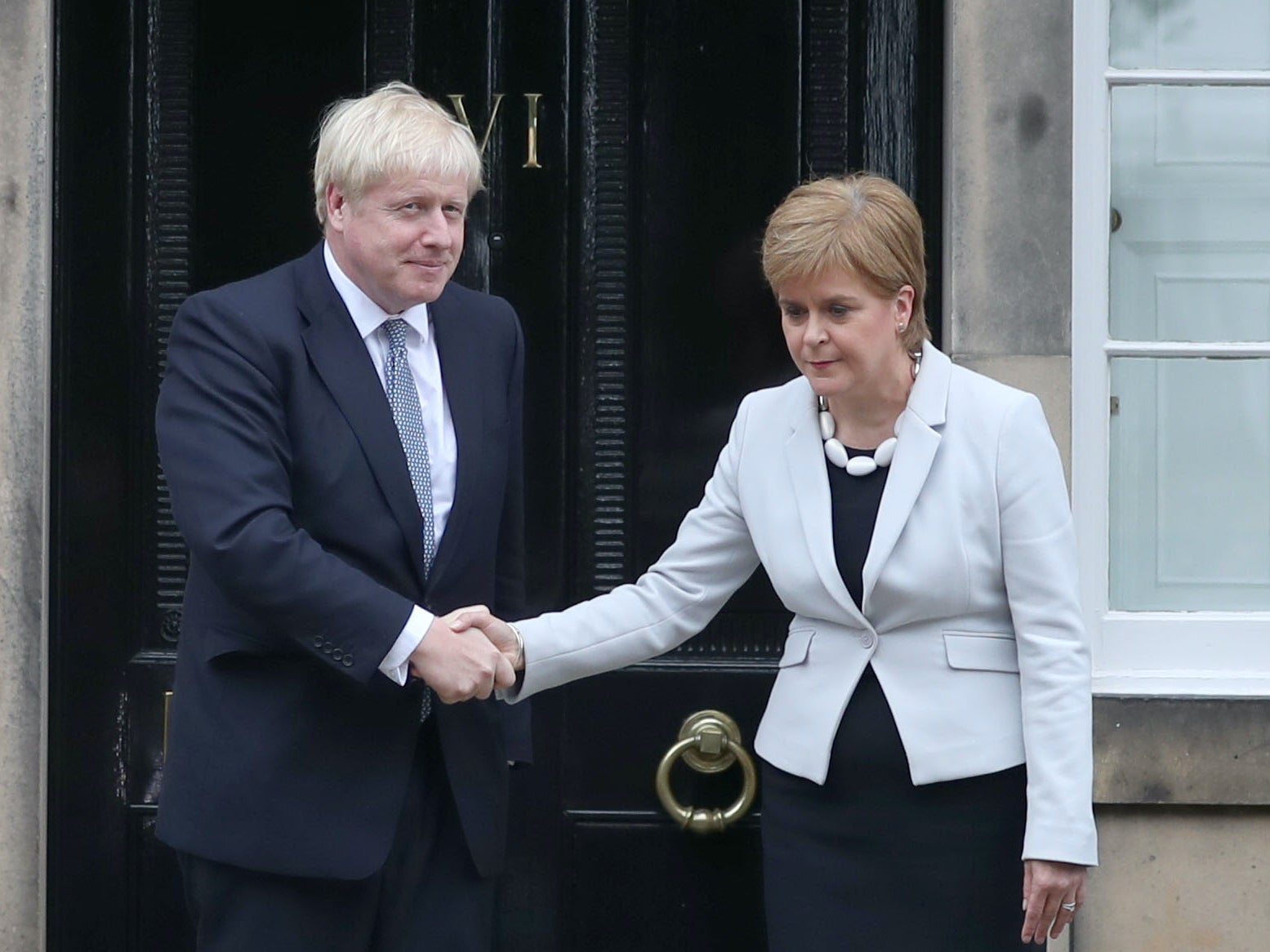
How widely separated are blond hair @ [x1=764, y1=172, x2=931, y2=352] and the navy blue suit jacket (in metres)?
0.59

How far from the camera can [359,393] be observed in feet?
8.99

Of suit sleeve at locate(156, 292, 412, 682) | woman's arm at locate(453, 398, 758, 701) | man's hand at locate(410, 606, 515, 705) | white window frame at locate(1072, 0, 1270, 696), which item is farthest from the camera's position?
white window frame at locate(1072, 0, 1270, 696)

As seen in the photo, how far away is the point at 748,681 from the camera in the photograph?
3799mm

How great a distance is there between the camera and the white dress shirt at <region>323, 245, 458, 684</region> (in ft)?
9.27

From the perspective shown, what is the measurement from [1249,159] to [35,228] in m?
2.54

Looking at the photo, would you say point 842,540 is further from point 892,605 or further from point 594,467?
point 594,467

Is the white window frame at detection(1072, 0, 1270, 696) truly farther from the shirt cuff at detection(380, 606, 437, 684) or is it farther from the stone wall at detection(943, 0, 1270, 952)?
the shirt cuff at detection(380, 606, 437, 684)

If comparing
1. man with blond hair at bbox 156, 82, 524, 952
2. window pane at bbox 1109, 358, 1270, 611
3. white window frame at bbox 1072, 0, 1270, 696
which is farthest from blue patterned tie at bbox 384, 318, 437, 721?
window pane at bbox 1109, 358, 1270, 611

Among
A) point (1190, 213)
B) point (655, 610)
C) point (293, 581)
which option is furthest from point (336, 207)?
point (1190, 213)

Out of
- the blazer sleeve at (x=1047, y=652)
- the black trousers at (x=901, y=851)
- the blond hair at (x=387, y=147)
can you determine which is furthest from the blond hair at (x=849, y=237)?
the black trousers at (x=901, y=851)

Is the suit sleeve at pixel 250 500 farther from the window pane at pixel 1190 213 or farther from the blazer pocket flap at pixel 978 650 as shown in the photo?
the window pane at pixel 1190 213

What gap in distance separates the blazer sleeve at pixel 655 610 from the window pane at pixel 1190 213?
115 cm

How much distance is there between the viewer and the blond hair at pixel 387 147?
9.02ft

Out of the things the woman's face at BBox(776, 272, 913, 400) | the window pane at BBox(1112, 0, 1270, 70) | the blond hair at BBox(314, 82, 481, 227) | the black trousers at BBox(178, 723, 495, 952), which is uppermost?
the window pane at BBox(1112, 0, 1270, 70)
